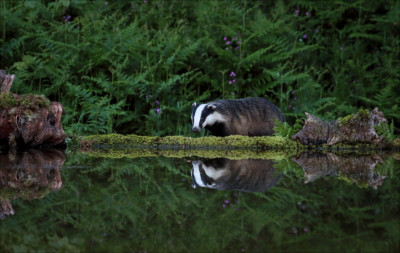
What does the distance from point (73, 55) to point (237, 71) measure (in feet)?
10.5

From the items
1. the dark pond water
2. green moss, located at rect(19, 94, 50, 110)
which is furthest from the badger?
the dark pond water

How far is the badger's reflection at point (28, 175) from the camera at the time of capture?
11.2 ft

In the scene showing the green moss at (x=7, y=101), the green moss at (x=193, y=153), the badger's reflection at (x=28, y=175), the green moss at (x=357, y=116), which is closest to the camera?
the badger's reflection at (x=28, y=175)

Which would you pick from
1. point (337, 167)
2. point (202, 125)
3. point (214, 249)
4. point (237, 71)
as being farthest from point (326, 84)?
point (214, 249)

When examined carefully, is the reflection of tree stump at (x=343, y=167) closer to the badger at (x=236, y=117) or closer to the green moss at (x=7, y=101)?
the badger at (x=236, y=117)

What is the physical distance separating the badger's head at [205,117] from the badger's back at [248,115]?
90 millimetres

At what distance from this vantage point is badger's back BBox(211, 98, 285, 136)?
811 centimetres

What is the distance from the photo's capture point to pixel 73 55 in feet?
32.3

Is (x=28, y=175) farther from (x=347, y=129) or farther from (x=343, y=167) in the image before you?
(x=347, y=129)

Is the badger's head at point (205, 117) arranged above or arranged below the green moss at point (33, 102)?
below

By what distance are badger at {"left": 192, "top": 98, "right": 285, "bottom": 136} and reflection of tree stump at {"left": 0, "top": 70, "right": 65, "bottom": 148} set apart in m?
2.20

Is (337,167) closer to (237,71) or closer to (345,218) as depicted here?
(345,218)

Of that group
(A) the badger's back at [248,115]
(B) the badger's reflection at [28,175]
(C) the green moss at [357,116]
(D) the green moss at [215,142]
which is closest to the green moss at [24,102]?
(B) the badger's reflection at [28,175]

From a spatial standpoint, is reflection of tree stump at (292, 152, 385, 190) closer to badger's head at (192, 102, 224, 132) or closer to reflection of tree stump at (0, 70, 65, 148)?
badger's head at (192, 102, 224, 132)
